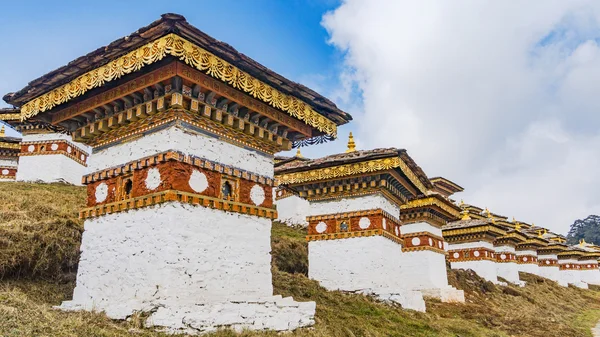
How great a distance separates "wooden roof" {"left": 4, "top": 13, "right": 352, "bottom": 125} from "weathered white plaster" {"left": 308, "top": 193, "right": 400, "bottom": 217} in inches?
118

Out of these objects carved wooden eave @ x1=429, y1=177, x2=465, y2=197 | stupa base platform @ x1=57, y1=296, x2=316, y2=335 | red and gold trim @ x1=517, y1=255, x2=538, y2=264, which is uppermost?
carved wooden eave @ x1=429, y1=177, x2=465, y2=197

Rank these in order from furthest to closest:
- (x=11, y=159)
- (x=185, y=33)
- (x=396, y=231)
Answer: (x=11, y=159) → (x=396, y=231) → (x=185, y=33)

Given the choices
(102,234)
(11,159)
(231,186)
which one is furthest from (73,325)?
(11,159)

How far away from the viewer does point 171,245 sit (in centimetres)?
521

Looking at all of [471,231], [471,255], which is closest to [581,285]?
[471,255]

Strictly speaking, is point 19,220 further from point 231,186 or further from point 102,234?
point 231,186

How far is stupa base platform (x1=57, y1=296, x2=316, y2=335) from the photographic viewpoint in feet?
16.2

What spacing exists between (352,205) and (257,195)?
3.83 m

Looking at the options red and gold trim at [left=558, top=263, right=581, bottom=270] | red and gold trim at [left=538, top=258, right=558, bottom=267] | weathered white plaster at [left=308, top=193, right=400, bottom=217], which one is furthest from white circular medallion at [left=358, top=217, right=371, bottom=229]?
red and gold trim at [left=558, top=263, right=581, bottom=270]

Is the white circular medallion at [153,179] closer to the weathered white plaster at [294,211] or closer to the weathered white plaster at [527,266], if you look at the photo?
the weathered white plaster at [294,211]

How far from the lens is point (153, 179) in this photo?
558 centimetres

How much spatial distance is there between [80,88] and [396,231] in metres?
7.47

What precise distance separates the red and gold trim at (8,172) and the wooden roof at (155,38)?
57.8 ft

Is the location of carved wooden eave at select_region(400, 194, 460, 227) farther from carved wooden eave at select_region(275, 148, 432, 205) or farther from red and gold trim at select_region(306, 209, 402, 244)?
red and gold trim at select_region(306, 209, 402, 244)
